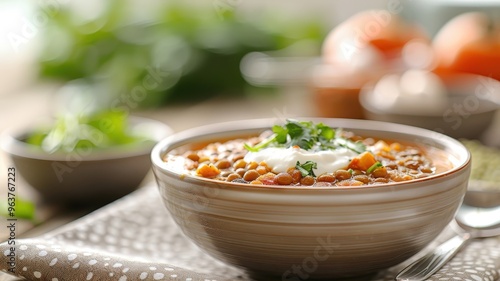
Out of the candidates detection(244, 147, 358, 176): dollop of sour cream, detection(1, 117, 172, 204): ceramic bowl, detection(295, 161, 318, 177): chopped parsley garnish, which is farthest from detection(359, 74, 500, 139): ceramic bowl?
detection(295, 161, 318, 177): chopped parsley garnish

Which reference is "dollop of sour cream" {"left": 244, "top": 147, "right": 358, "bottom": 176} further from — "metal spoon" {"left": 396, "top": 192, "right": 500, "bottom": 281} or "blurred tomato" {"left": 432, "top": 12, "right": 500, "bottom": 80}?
"blurred tomato" {"left": 432, "top": 12, "right": 500, "bottom": 80}

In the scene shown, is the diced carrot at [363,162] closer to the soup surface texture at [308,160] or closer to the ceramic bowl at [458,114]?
the soup surface texture at [308,160]

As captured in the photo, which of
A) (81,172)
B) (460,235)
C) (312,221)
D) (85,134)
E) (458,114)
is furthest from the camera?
(458,114)

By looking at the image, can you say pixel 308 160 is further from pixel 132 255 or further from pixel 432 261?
pixel 132 255

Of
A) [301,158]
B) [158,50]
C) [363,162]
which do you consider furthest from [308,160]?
[158,50]

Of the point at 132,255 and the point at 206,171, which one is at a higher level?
the point at 206,171

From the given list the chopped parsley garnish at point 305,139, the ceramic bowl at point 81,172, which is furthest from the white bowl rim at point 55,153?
the chopped parsley garnish at point 305,139

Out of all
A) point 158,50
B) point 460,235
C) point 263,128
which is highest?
point 263,128
